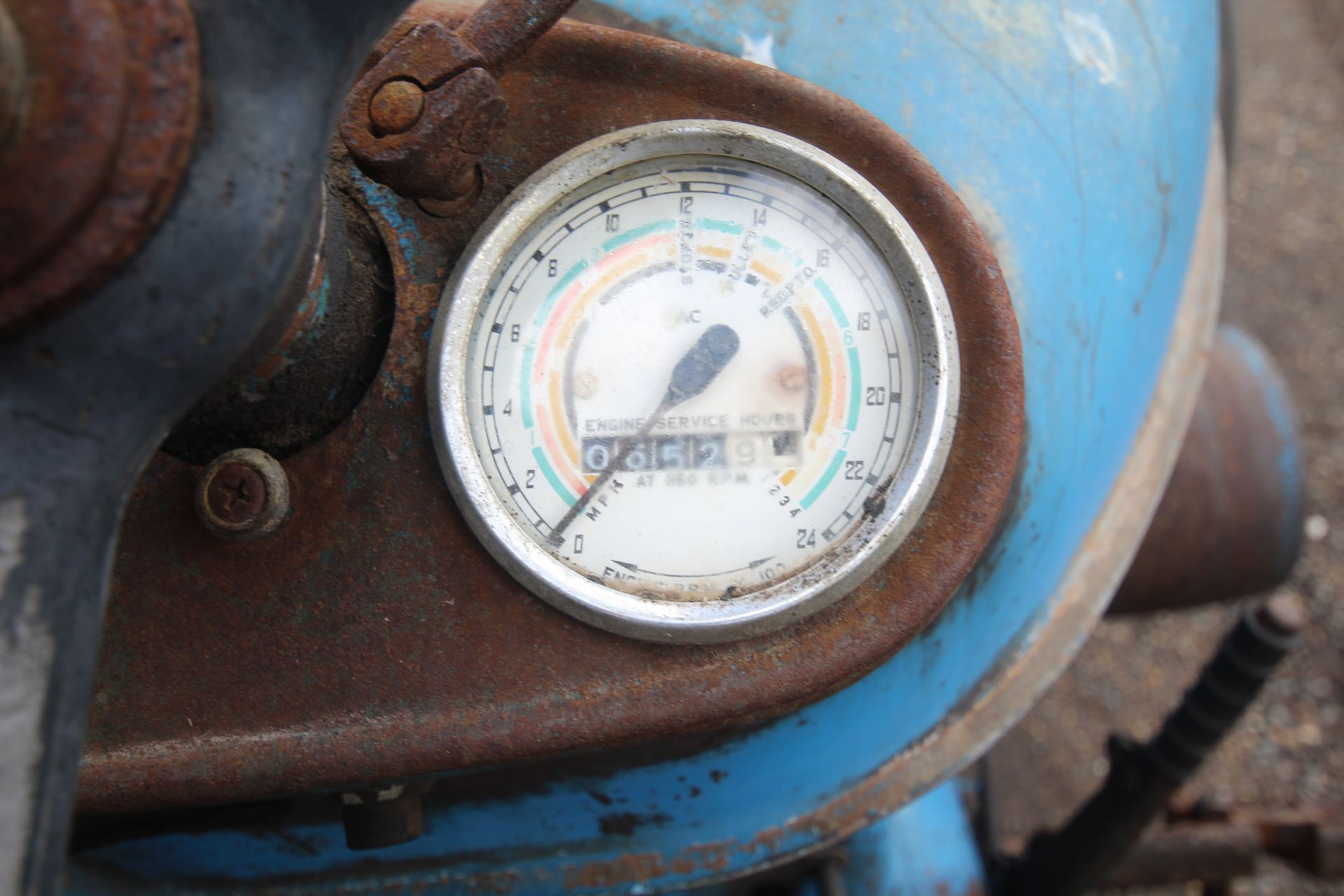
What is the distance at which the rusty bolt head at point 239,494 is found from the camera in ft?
2.35

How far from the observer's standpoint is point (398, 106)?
68cm

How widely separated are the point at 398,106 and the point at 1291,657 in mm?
2297

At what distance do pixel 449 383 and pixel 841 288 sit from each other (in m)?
0.31

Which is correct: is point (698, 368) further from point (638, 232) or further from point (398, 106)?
point (398, 106)

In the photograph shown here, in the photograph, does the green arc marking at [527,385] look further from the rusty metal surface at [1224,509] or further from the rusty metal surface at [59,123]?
the rusty metal surface at [1224,509]

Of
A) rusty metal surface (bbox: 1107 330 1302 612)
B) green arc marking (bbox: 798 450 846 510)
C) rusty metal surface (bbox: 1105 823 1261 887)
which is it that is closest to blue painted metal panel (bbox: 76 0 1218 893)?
green arc marking (bbox: 798 450 846 510)

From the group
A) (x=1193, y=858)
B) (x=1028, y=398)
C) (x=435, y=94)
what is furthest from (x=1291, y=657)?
(x=435, y=94)

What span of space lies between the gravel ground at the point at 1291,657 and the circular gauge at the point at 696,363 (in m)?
1.12

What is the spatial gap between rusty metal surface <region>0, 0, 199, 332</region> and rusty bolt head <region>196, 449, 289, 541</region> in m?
0.31

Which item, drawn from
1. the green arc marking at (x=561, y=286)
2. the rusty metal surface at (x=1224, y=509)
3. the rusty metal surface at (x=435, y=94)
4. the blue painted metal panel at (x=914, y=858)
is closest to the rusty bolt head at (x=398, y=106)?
the rusty metal surface at (x=435, y=94)

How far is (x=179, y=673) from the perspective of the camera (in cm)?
74

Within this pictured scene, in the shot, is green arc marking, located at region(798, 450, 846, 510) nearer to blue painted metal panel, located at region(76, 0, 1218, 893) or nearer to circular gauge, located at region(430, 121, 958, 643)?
circular gauge, located at region(430, 121, 958, 643)

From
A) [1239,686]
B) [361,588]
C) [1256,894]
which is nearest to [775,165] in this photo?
[361,588]

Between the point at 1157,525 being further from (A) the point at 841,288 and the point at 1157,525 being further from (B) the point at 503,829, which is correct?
(B) the point at 503,829
